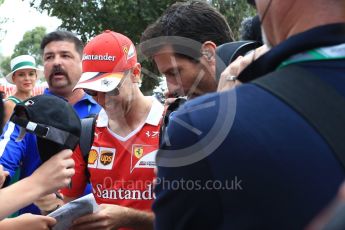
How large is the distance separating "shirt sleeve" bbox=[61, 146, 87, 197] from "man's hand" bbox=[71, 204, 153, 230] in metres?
0.40

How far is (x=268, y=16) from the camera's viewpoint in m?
1.13

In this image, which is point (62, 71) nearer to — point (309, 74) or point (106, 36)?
point (106, 36)

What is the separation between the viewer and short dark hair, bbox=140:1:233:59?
2.85m

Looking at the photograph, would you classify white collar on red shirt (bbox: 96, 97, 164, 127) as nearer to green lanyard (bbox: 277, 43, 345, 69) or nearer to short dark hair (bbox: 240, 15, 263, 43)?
short dark hair (bbox: 240, 15, 263, 43)

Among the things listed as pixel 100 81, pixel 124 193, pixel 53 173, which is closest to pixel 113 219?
pixel 124 193

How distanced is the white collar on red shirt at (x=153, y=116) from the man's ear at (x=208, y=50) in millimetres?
382

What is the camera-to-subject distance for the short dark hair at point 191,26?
285 centimetres

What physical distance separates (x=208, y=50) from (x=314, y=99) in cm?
185

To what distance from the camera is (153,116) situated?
283 cm

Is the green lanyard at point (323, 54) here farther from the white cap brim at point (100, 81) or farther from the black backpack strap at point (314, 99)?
the white cap brim at point (100, 81)

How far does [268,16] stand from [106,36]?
2.22 m

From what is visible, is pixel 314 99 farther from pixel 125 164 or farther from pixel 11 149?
pixel 11 149

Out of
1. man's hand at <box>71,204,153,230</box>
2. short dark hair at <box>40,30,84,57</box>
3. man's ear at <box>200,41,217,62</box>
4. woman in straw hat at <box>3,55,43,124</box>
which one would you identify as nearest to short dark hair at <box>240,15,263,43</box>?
man's ear at <box>200,41,217,62</box>

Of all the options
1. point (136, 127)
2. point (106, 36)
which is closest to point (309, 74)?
point (136, 127)
